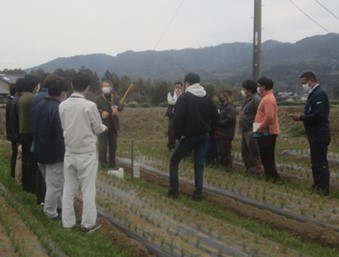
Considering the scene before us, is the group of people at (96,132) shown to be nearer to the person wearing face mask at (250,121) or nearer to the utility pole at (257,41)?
the person wearing face mask at (250,121)

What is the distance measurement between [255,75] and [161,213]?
657 centimetres

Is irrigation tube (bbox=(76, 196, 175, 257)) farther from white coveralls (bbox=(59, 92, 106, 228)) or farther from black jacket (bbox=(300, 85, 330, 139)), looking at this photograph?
black jacket (bbox=(300, 85, 330, 139))

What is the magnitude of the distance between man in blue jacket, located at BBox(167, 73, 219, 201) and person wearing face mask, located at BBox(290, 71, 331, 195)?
4.81ft

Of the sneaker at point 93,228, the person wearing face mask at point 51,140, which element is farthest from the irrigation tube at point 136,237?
the person wearing face mask at point 51,140

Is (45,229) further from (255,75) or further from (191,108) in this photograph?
(255,75)

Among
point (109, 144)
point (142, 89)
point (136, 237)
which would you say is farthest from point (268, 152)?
point (142, 89)

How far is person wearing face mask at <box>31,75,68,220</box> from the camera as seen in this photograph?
20.3 feet

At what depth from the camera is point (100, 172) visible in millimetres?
10078

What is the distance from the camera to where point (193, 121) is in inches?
287

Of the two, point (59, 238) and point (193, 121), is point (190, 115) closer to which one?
point (193, 121)

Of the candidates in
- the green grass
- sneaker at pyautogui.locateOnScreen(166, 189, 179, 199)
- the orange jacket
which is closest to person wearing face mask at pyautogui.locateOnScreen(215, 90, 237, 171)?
the orange jacket

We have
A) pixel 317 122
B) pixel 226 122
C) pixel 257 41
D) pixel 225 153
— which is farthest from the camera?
pixel 257 41

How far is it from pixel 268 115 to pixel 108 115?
3.73 m

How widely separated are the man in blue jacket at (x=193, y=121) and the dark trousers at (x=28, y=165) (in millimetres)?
2199
